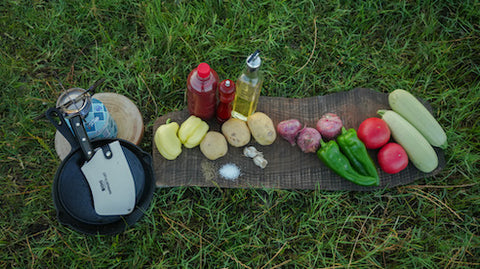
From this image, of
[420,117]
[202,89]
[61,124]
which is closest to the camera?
[61,124]

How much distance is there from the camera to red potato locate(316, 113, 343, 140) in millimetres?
2354

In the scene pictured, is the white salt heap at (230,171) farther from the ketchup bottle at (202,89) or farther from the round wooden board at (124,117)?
the round wooden board at (124,117)

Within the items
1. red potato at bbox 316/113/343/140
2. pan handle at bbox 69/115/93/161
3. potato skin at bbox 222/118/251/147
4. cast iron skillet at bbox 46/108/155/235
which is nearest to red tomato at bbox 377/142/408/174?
red potato at bbox 316/113/343/140

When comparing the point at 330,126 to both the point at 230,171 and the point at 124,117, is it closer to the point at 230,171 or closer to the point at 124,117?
the point at 230,171

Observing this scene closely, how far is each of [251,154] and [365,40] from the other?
1665 mm

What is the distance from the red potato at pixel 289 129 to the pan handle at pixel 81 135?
1305 millimetres

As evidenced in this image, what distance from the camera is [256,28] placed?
295 cm

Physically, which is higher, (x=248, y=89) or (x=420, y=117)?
(x=248, y=89)

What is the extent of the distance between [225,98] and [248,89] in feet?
0.57

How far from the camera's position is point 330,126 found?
92.7 inches

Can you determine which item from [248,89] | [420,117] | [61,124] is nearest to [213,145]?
[248,89]

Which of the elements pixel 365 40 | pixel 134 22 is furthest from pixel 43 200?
pixel 365 40

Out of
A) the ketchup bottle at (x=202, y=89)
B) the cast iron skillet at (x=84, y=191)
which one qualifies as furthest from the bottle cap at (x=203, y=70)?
the cast iron skillet at (x=84, y=191)

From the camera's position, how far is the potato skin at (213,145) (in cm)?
232
